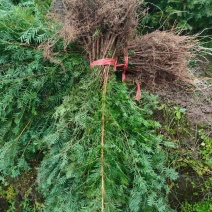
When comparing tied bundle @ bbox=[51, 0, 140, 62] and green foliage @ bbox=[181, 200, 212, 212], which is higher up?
tied bundle @ bbox=[51, 0, 140, 62]

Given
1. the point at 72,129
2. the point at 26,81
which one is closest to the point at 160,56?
the point at 72,129

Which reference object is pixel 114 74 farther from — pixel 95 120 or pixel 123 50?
pixel 95 120

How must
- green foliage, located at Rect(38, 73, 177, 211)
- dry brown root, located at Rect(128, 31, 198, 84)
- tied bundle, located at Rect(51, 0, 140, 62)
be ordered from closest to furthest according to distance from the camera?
green foliage, located at Rect(38, 73, 177, 211), tied bundle, located at Rect(51, 0, 140, 62), dry brown root, located at Rect(128, 31, 198, 84)

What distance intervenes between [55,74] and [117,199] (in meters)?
0.96

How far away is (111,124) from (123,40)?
0.66 m

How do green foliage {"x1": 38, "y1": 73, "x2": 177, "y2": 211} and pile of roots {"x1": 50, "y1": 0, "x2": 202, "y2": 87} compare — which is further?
pile of roots {"x1": 50, "y1": 0, "x2": 202, "y2": 87}

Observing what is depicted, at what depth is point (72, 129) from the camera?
1.89 meters

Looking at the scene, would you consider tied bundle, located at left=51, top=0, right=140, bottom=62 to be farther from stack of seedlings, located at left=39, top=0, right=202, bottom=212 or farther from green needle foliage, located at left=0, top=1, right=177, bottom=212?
green needle foliage, located at left=0, top=1, right=177, bottom=212

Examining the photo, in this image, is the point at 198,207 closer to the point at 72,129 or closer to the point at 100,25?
the point at 72,129

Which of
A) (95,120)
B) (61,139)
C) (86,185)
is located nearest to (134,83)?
(95,120)

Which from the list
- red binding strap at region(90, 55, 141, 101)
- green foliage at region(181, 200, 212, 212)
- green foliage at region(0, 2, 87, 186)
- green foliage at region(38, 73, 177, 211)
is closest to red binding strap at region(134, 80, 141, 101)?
red binding strap at region(90, 55, 141, 101)

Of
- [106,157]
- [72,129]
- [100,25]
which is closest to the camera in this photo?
[106,157]

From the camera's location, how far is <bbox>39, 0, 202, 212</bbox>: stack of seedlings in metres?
1.69

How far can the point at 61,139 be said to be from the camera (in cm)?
191
